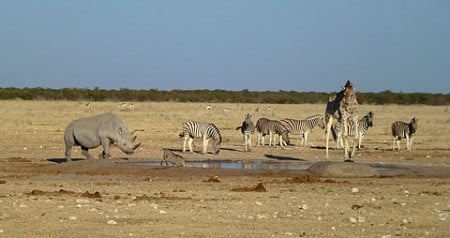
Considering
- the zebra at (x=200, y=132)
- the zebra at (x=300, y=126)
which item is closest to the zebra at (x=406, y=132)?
the zebra at (x=300, y=126)

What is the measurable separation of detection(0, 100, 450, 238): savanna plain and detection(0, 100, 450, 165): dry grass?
0.30 meters

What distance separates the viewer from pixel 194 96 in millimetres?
99750

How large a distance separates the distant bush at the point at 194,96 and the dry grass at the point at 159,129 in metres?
26.3

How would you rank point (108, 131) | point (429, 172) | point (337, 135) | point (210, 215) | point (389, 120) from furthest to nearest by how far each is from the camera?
point (389, 120) → point (337, 135) → point (108, 131) → point (429, 172) → point (210, 215)

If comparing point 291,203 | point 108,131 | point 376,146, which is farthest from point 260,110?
point 291,203

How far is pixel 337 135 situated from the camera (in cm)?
3469

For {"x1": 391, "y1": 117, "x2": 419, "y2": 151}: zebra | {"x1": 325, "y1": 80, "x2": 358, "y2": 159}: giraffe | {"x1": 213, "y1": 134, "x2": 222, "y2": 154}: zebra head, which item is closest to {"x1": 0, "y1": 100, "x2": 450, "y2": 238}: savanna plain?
{"x1": 391, "y1": 117, "x2": 419, "y2": 151}: zebra

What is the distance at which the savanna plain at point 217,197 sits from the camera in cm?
1284

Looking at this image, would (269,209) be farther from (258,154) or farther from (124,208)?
(258,154)

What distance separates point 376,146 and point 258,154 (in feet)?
23.9

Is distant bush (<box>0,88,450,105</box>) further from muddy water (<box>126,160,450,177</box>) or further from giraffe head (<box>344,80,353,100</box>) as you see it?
giraffe head (<box>344,80,353,100</box>)

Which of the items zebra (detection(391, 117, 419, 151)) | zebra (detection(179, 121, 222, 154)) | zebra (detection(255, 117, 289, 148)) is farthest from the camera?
zebra (detection(255, 117, 289, 148))

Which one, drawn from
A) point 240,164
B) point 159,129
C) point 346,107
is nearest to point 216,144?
point 240,164

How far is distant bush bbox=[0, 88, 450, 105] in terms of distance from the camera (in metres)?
91.8
